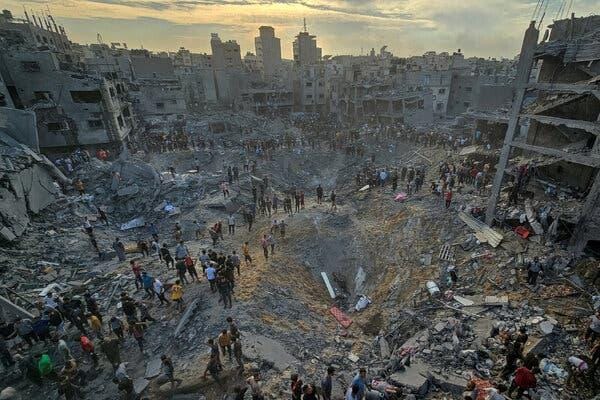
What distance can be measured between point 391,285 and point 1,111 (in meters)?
26.2

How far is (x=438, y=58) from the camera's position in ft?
245

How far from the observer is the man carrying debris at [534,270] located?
10828 mm

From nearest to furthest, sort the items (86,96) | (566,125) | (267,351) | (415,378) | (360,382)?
(360,382)
(415,378)
(267,351)
(566,125)
(86,96)

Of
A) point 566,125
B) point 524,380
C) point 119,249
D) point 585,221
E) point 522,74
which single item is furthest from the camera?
point 119,249

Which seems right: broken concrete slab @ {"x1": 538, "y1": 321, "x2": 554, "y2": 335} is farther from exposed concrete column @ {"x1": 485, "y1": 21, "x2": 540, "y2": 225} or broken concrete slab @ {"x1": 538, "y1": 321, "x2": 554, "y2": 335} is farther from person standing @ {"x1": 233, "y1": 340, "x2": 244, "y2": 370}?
person standing @ {"x1": 233, "y1": 340, "x2": 244, "y2": 370}

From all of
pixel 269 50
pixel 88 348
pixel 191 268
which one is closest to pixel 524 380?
pixel 191 268

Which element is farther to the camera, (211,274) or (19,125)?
(19,125)

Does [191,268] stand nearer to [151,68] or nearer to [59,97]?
[59,97]

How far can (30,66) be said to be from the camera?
27078 mm

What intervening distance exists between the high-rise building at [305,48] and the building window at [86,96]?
6092 cm

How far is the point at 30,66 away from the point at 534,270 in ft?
123

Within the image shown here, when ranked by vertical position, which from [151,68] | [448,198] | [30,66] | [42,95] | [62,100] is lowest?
[448,198]

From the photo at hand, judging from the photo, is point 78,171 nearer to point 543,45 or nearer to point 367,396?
point 367,396

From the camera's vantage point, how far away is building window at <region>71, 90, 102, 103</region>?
28788 millimetres
